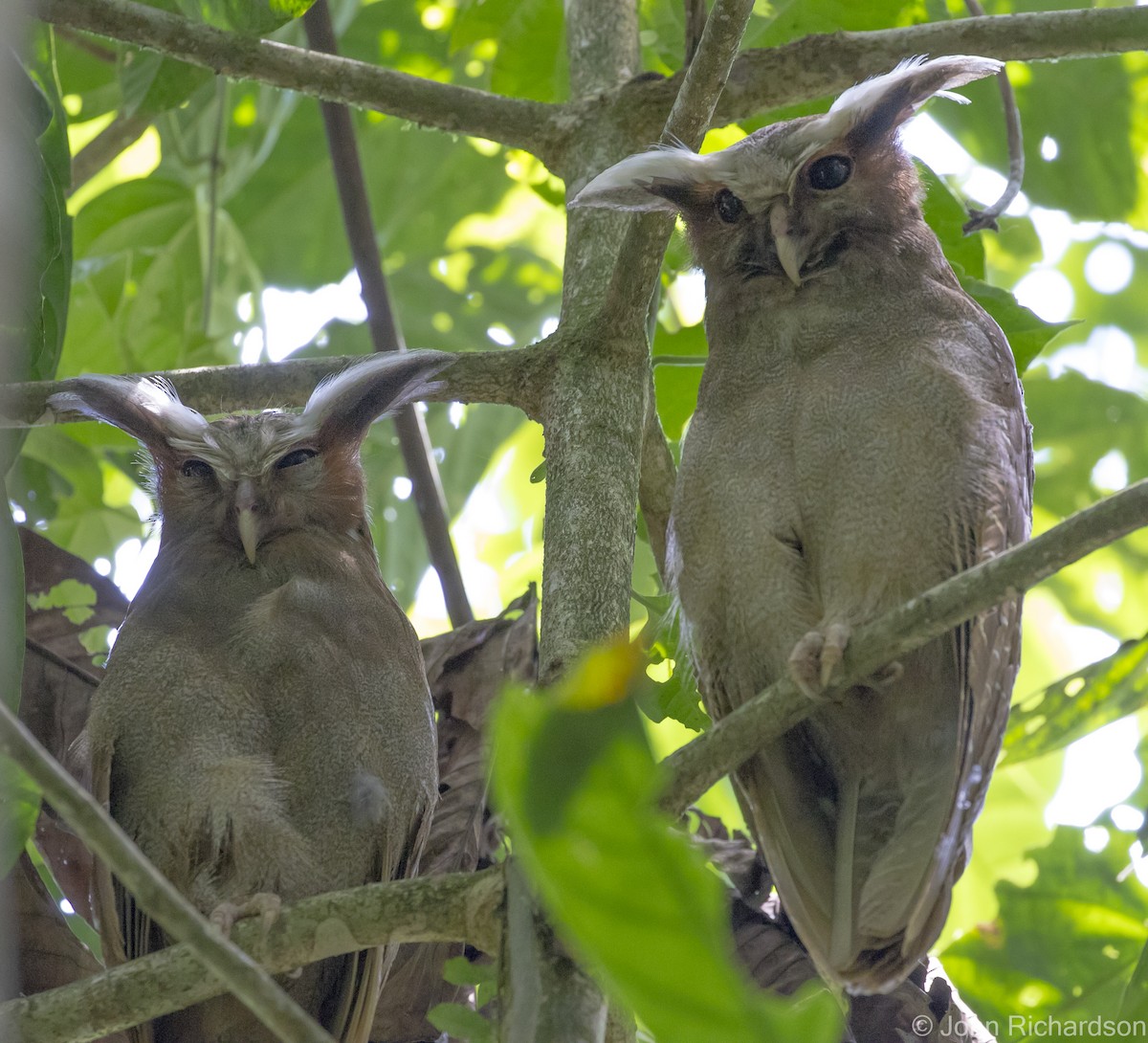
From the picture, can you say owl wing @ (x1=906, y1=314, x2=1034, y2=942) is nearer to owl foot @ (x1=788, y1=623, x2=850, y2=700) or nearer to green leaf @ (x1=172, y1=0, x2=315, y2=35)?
owl foot @ (x1=788, y1=623, x2=850, y2=700)

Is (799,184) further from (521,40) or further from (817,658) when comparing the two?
(521,40)

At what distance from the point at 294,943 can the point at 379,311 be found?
8.01ft

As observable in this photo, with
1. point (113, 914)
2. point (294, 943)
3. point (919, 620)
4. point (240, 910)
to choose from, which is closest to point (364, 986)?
point (240, 910)

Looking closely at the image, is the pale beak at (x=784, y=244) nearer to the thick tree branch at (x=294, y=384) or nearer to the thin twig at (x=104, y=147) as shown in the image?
the thick tree branch at (x=294, y=384)

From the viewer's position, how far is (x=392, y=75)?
3.67 metres

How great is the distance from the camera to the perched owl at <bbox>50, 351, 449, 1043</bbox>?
337 centimetres

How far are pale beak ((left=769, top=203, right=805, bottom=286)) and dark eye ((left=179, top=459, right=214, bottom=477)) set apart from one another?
1607 millimetres

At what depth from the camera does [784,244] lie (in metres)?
3.38

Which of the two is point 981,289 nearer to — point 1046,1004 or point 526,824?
point 1046,1004

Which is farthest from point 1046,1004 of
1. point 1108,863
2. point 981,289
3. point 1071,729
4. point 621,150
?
point 621,150

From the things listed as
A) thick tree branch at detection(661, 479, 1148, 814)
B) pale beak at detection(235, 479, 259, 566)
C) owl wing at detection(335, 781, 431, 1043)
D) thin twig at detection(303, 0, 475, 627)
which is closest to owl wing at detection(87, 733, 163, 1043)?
owl wing at detection(335, 781, 431, 1043)

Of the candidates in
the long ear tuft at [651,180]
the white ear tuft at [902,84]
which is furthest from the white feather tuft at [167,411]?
the white ear tuft at [902,84]

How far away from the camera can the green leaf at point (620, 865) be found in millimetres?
994

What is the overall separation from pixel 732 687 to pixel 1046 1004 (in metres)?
1.30
